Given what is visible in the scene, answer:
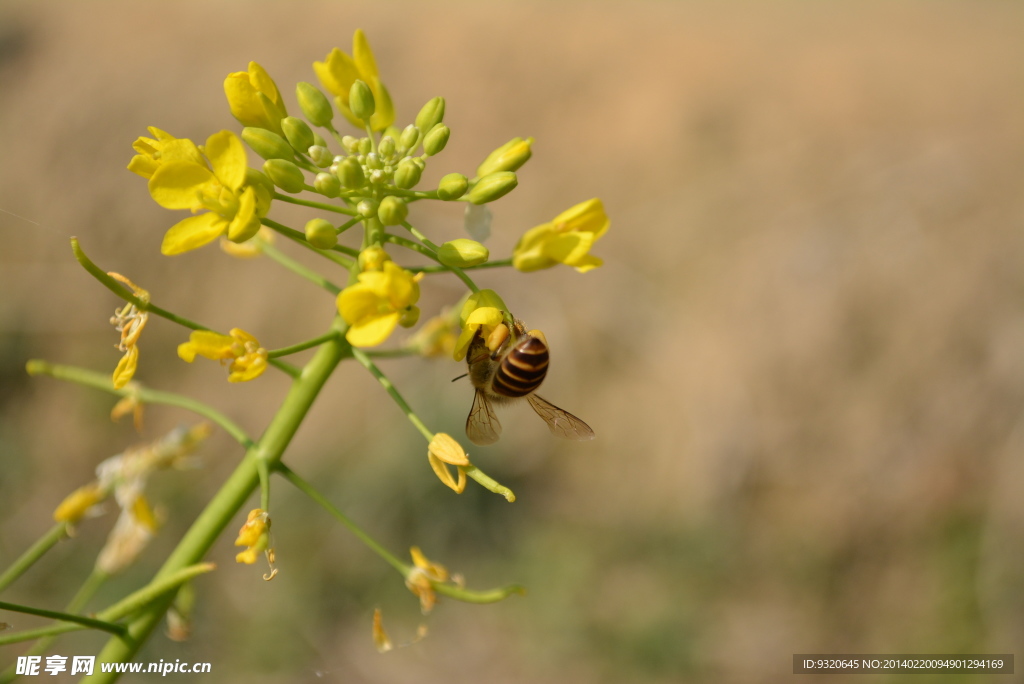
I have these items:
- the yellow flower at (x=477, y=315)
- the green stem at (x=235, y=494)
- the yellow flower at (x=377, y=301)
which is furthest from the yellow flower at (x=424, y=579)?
the yellow flower at (x=377, y=301)

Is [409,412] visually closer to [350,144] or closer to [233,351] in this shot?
[233,351]

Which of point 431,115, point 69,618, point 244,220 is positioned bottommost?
point 69,618

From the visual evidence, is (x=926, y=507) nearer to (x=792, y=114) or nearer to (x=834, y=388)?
(x=834, y=388)

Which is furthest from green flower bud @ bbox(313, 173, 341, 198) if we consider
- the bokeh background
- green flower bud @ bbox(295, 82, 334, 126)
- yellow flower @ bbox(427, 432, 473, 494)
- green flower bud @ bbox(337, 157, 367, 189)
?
the bokeh background

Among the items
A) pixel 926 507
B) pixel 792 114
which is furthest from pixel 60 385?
pixel 792 114

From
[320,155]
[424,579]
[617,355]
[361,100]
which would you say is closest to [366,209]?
[320,155]

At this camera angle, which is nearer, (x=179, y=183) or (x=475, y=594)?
(x=179, y=183)
